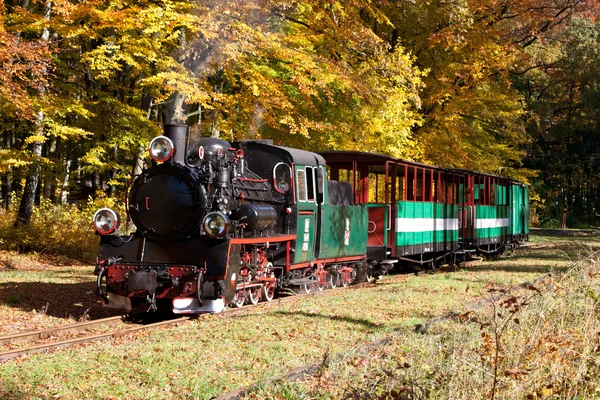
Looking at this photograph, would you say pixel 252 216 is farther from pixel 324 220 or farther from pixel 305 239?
pixel 324 220

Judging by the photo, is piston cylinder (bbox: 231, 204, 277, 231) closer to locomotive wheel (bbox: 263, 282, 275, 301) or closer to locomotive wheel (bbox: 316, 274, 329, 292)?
locomotive wheel (bbox: 263, 282, 275, 301)

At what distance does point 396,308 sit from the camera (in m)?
12.2

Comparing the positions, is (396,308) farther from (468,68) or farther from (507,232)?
(507,232)

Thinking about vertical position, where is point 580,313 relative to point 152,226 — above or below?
below

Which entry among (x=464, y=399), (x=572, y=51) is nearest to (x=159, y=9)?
(x=464, y=399)

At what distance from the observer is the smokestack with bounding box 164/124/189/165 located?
11.8 meters

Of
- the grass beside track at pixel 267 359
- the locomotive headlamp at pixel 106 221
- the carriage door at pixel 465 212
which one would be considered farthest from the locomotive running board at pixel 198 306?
the carriage door at pixel 465 212

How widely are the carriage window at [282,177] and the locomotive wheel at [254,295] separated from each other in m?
1.93

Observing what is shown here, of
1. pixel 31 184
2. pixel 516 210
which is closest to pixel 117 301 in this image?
pixel 31 184

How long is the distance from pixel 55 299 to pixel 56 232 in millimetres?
8882

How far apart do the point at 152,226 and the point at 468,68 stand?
1833 cm

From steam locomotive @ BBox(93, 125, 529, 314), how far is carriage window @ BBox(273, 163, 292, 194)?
0.02 meters

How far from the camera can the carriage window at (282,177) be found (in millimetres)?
13688

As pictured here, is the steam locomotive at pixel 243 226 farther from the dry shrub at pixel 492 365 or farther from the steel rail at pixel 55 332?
the dry shrub at pixel 492 365
